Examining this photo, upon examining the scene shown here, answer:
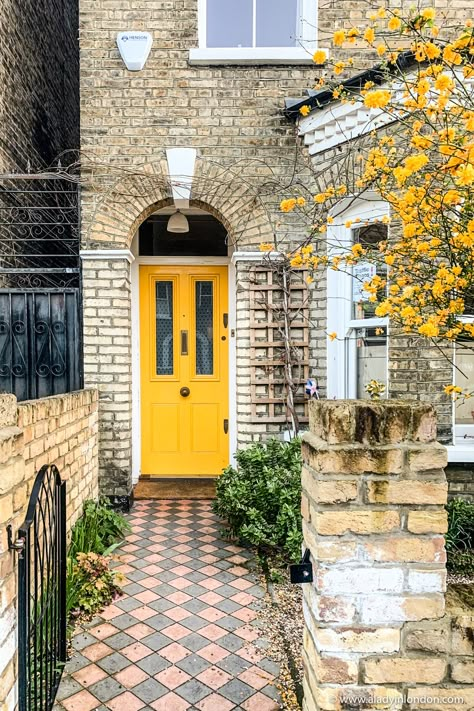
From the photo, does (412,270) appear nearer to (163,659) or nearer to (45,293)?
(163,659)

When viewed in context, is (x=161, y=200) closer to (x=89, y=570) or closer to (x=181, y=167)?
(x=181, y=167)

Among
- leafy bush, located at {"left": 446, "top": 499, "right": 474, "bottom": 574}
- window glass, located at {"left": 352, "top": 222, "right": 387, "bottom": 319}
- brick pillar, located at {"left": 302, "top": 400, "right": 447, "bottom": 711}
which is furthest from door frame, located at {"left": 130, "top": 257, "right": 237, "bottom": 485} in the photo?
brick pillar, located at {"left": 302, "top": 400, "right": 447, "bottom": 711}

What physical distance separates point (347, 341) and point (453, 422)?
1.16 metres

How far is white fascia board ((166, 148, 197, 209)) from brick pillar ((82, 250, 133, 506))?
828 mm

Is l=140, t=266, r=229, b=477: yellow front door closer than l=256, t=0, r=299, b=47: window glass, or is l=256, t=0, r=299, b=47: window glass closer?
l=256, t=0, r=299, b=47: window glass

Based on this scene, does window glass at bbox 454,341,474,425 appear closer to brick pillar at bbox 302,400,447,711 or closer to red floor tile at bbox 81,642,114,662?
brick pillar at bbox 302,400,447,711

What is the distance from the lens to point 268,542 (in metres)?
3.46

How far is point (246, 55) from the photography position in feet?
14.8

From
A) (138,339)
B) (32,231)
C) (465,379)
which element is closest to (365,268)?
(465,379)

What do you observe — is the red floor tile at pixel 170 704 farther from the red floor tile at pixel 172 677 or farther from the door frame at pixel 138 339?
the door frame at pixel 138 339

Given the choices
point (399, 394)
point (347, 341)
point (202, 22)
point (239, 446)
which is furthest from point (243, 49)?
point (239, 446)

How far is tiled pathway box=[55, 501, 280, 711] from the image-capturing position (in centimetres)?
224

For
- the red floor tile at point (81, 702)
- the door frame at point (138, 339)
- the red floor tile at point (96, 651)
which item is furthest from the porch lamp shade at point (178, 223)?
the red floor tile at point (81, 702)

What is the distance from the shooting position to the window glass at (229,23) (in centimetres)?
468
